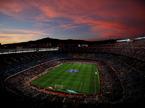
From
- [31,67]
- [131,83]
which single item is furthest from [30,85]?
[131,83]

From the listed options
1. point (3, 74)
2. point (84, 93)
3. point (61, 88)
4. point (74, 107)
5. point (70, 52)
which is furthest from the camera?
point (70, 52)

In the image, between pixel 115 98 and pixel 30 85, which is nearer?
pixel 115 98

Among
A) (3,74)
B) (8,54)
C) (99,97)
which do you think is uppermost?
(8,54)

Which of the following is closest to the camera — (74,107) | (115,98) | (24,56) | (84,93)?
(74,107)

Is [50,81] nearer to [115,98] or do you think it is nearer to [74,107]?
[115,98]

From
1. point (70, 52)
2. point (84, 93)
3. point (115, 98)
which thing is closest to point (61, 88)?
point (84, 93)

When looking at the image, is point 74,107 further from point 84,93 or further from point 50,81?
point 50,81

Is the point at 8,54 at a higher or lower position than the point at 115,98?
higher

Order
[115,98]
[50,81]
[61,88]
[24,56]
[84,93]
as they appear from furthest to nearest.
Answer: [24,56] → [50,81] → [61,88] → [84,93] → [115,98]

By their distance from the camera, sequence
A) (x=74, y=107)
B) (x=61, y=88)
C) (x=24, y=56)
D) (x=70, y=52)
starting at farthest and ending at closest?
(x=70, y=52) < (x=24, y=56) < (x=61, y=88) < (x=74, y=107)
